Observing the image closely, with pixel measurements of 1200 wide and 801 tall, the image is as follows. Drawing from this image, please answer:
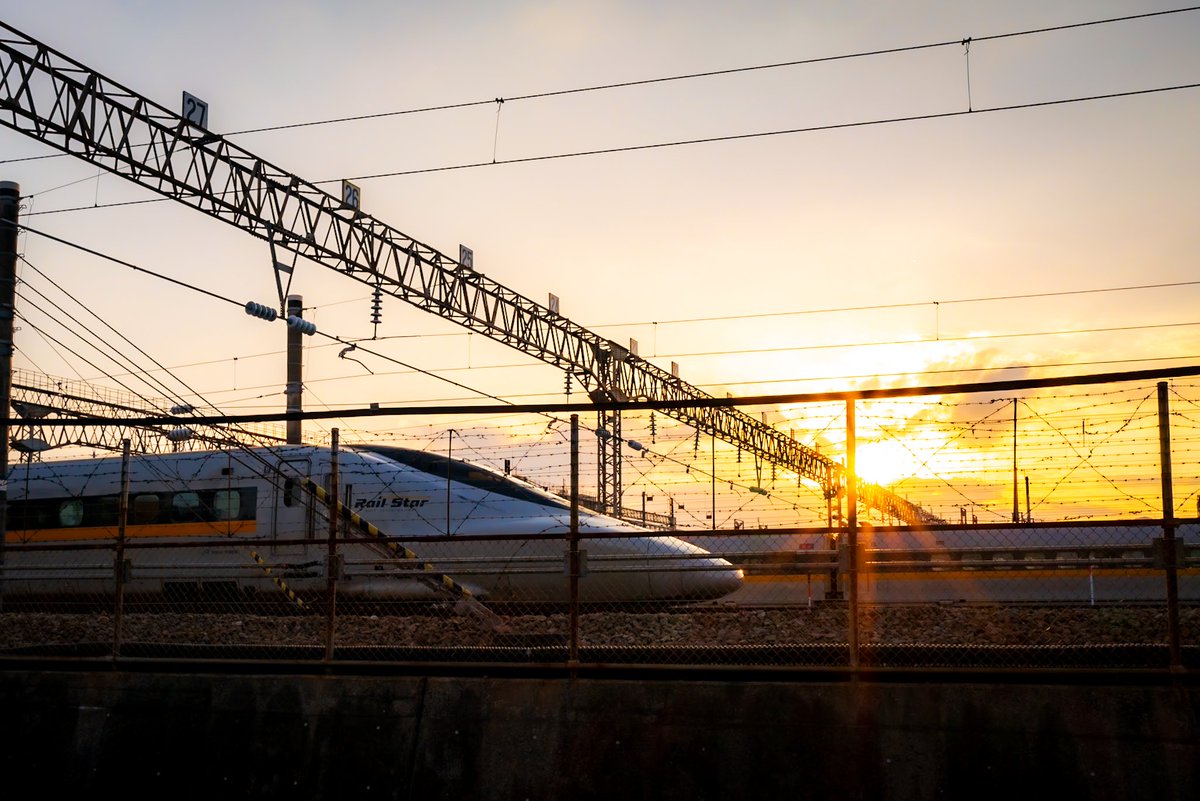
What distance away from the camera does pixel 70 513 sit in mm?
22688

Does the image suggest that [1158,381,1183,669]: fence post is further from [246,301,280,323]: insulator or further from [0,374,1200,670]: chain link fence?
[246,301,280,323]: insulator

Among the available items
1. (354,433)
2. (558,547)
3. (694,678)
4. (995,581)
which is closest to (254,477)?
(558,547)

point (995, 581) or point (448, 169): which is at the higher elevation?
point (448, 169)

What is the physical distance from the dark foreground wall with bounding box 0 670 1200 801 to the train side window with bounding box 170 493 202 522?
11930mm

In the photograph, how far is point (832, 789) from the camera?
23.2 ft

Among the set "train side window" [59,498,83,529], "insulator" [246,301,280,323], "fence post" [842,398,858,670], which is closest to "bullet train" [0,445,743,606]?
"train side window" [59,498,83,529]

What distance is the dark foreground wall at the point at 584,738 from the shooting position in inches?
267

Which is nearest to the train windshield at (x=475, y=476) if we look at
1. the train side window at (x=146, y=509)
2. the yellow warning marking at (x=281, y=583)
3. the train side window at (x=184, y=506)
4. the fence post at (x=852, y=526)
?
the yellow warning marking at (x=281, y=583)

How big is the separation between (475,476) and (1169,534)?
42.4 feet

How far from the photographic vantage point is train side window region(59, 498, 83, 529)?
22.5m

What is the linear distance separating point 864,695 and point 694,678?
47.3 inches

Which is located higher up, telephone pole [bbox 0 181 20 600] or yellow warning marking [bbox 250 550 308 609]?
telephone pole [bbox 0 181 20 600]

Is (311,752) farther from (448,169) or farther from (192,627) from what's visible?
(448,169)

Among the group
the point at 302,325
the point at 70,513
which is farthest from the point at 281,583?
the point at 302,325
